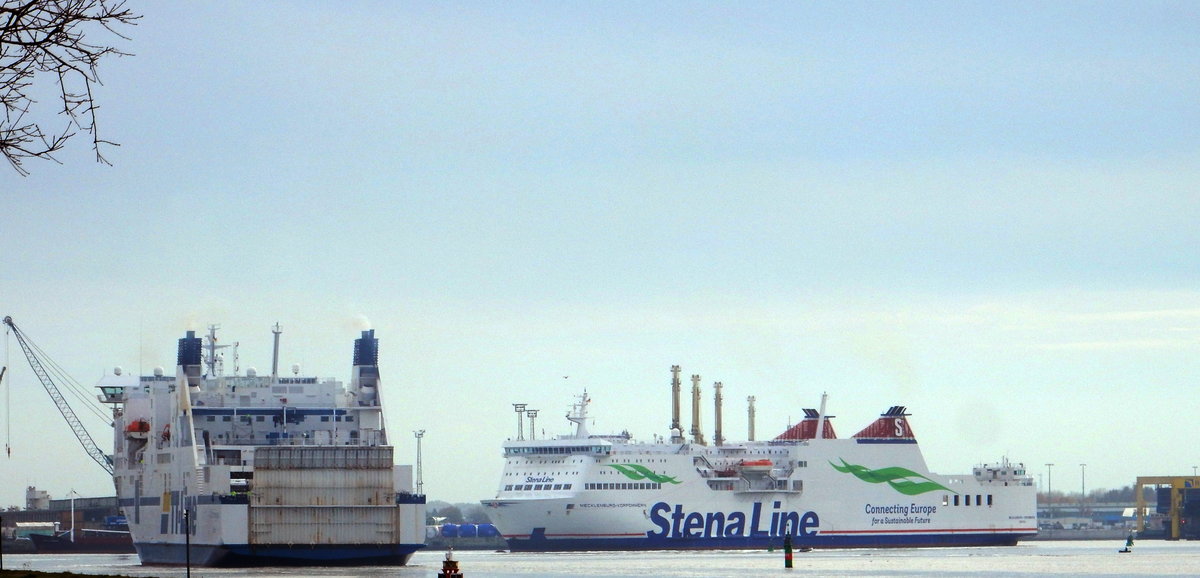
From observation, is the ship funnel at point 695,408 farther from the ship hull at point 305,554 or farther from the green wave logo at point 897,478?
the ship hull at point 305,554

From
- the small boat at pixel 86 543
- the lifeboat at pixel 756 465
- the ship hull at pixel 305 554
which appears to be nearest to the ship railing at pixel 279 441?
the ship hull at pixel 305 554

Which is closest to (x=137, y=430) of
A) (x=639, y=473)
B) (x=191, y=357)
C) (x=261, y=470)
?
(x=191, y=357)

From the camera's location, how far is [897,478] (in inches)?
3748

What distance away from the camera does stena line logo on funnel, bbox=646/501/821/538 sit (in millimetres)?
89250

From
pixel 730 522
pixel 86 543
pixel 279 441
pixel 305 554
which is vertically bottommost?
pixel 86 543

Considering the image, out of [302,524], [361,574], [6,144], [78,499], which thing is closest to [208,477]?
[302,524]

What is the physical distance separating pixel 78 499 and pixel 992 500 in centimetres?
6554

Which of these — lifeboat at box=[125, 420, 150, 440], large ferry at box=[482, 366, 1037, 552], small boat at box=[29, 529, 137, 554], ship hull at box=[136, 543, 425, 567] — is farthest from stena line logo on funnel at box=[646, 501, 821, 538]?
ship hull at box=[136, 543, 425, 567]

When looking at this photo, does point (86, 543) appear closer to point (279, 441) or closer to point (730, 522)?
point (730, 522)

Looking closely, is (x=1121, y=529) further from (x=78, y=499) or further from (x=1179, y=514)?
(x=78, y=499)

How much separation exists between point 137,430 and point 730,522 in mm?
34899

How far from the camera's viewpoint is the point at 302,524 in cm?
5541

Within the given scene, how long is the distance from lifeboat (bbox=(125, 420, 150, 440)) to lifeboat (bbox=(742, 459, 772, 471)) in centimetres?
3602

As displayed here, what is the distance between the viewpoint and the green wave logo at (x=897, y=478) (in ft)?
310
